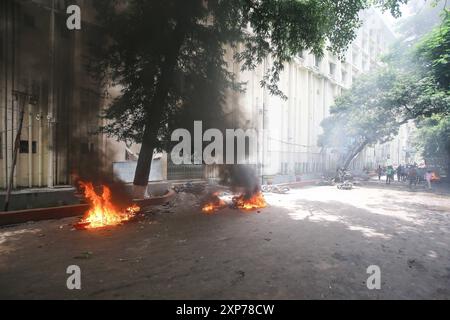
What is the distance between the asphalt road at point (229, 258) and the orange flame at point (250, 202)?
1685 millimetres

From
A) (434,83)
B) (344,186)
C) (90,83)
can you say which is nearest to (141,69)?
(90,83)

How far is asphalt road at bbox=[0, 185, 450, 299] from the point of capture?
12.9ft

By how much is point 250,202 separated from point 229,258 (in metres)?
5.81

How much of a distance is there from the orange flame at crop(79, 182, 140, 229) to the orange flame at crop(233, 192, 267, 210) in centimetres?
427

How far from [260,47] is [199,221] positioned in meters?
7.11

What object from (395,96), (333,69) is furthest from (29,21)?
(333,69)

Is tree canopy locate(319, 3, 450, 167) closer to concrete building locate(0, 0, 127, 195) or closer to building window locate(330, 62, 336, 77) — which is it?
building window locate(330, 62, 336, 77)

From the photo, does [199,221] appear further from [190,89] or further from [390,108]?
[390,108]

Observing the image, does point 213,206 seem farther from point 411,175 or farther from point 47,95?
point 411,175

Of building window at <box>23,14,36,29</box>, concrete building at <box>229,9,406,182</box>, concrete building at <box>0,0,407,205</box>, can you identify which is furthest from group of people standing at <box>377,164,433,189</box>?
building window at <box>23,14,36,29</box>

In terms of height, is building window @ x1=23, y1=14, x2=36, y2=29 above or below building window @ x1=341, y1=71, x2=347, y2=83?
below

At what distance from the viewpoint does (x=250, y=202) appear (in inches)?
430

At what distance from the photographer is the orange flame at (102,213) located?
7625mm

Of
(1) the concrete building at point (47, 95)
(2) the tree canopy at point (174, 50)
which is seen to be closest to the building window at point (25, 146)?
(1) the concrete building at point (47, 95)
